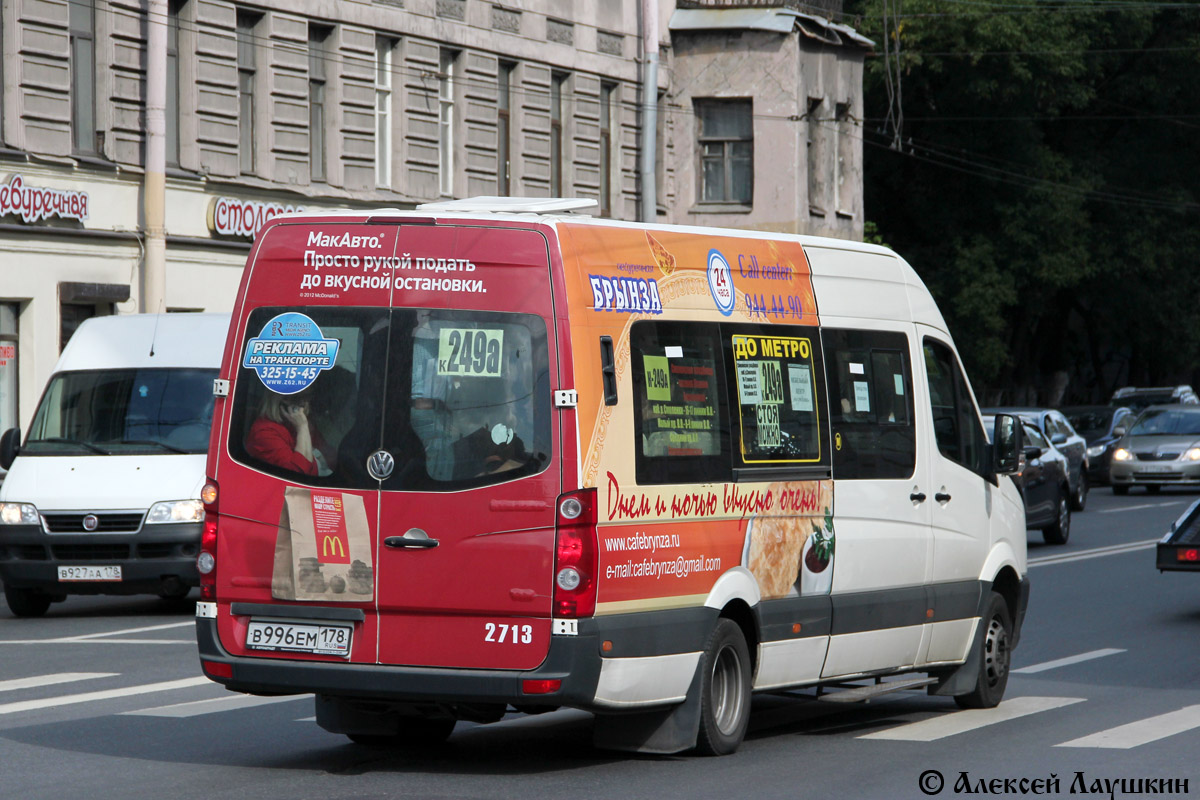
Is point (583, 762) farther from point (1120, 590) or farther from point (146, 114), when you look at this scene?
point (146, 114)

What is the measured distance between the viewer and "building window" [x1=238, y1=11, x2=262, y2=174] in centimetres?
2783

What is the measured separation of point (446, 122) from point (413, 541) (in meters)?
24.6

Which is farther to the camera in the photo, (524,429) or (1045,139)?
(1045,139)

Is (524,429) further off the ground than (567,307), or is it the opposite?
(567,307)

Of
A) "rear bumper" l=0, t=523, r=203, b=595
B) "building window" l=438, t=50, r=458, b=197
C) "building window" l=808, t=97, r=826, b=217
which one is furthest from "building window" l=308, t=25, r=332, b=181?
"rear bumper" l=0, t=523, r=203, b=595

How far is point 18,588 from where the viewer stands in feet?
52.0

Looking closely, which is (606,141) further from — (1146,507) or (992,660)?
(992,660)

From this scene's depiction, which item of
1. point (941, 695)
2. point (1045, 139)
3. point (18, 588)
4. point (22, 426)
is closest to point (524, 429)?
point (941, 695)

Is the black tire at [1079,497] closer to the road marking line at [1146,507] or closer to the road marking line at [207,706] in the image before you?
the road marking line at [1146,507]

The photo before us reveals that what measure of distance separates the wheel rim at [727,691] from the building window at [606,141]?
27.9 meters

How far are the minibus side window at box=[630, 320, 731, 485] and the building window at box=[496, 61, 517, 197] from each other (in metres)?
24.5

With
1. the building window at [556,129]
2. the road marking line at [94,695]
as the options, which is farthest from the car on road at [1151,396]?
the road marking line at [94,695]

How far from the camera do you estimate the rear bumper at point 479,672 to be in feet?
26.1

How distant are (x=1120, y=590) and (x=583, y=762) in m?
10.7
